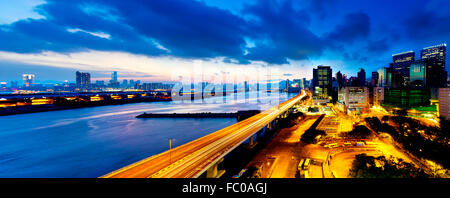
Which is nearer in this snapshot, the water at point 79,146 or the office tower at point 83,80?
the water at point 79,146

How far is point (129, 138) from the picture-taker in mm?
18641

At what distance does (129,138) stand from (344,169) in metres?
17.7

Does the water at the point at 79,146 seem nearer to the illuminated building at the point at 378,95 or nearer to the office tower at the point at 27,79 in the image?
the illuminated building at the point at 378,95

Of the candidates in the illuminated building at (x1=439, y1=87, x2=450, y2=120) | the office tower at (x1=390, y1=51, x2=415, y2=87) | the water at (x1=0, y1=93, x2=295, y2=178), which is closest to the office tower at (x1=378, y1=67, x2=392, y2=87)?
the office tower at (x1=390, y1=51, x2=415, y2=87)

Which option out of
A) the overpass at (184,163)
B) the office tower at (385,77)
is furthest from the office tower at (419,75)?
the overpass at (184,163)

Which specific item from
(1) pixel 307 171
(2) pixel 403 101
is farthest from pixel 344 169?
(2) pixel 403 101

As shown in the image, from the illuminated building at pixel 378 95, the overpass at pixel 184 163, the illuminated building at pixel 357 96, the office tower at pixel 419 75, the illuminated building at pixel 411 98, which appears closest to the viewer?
the overpass at pixel 184 163

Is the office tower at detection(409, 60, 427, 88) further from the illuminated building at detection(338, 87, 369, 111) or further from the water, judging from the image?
the water

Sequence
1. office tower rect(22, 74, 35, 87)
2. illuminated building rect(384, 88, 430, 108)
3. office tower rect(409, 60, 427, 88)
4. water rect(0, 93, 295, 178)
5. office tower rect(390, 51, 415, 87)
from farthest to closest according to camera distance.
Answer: office tower rect(22, 74, 35, 87), office tower rect(390, 51, 415, 87), office tower rect(409, 60, 427, 88), illuminated building rect(384, 88, 430, 108), water rect(0, 93, 295, 178)

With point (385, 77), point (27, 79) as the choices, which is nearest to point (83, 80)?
point (27, 79)

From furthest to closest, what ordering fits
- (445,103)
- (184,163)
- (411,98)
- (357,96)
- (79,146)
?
(357,96) → (411,98) → (445,103) → (79,146) → (184,163)

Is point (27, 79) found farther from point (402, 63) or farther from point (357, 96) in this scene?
point (402, 63)

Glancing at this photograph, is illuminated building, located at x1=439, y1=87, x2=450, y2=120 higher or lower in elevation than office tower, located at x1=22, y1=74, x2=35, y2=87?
lower
